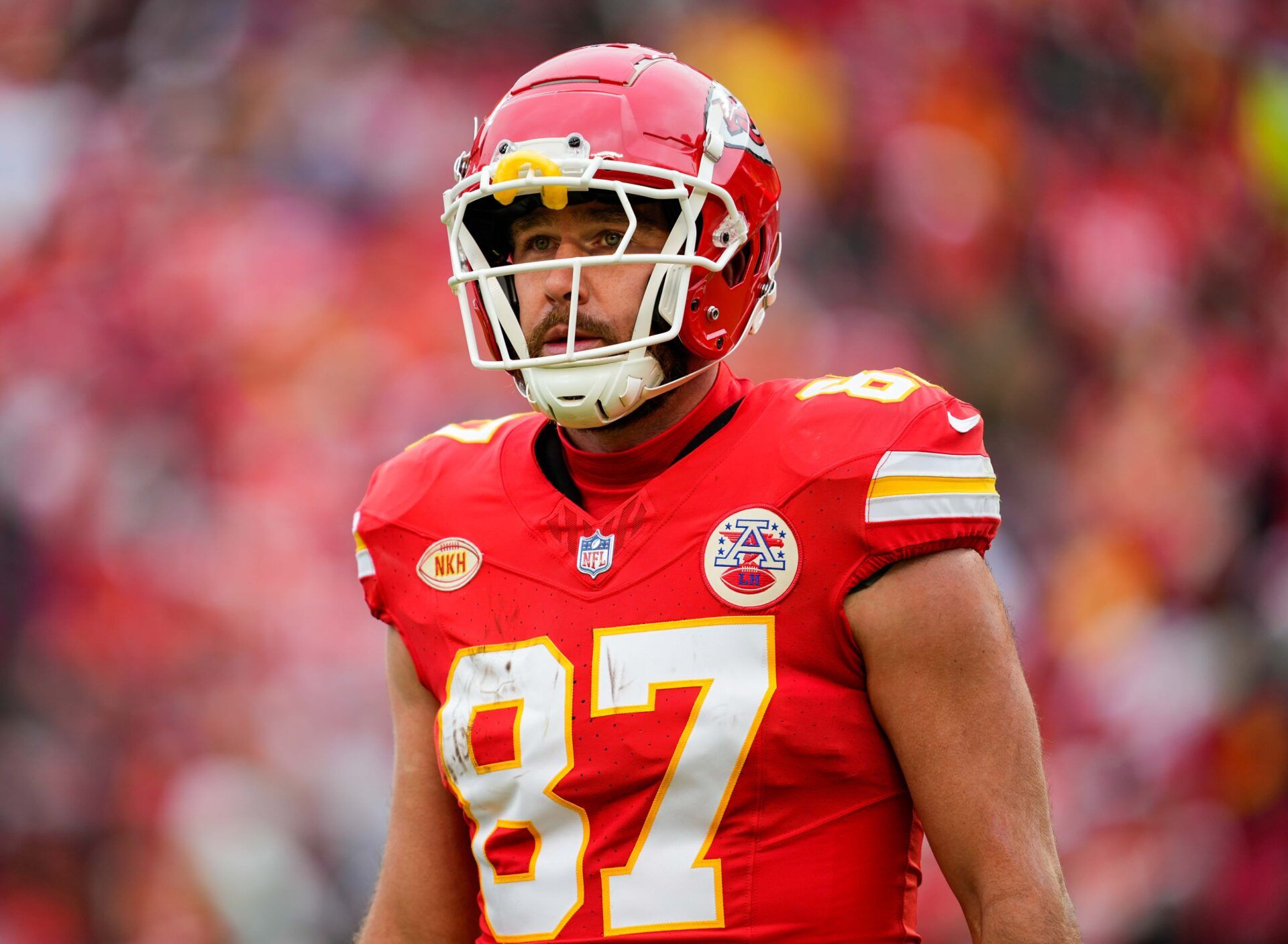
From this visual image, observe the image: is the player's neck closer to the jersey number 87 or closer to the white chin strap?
the white chin strap

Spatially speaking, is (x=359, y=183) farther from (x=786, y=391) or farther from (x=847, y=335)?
(x=786, y=391)

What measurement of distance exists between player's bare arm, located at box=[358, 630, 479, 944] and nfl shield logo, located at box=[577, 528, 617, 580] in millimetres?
298

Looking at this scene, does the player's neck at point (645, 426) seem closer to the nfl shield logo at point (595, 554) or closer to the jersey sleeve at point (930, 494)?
the nfl shield logo at point (595, 554)

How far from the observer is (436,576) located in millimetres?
1790

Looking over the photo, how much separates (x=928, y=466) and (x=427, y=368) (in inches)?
107

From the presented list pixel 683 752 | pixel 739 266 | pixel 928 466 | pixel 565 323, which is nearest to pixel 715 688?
pixel 683 752

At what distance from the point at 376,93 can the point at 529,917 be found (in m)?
3.10

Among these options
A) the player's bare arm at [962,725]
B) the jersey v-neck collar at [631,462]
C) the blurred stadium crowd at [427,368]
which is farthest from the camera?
the blurred stadium crowd at [427,368]

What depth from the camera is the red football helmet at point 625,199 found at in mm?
1681

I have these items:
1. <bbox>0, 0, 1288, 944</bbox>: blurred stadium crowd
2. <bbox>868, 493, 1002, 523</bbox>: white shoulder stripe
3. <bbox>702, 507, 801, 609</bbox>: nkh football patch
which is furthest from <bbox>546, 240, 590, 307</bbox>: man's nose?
<bbox>0, 0, 1288, 944</bbox>: blurred stadium crowd

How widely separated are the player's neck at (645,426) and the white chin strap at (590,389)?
91 mm

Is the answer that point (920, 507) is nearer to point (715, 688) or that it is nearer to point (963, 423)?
point (963, 423)

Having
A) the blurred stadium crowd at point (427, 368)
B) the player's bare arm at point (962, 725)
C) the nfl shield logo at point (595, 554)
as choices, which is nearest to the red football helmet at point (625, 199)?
the nfl shield logo at point (595, 554)

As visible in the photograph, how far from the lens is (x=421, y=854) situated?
184cm
